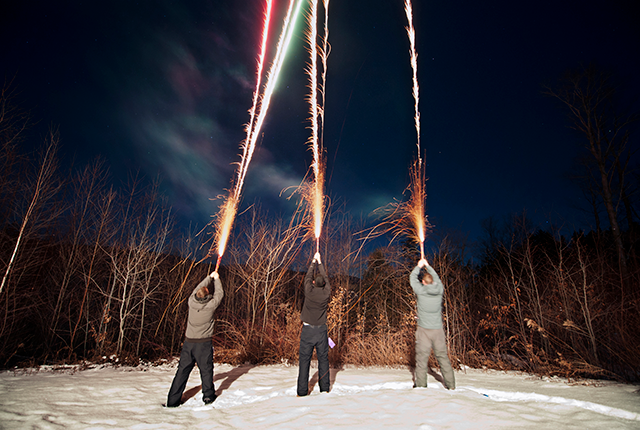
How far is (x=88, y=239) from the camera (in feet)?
43.8

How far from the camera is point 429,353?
16.4ft

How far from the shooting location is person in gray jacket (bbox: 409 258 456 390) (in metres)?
5.03

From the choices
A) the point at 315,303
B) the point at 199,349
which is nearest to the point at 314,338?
the point at 315,303

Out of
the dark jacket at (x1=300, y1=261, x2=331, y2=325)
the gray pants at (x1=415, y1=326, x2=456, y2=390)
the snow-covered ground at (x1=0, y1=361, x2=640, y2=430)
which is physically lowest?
the snow-covered ground at (x1=0, y1=361, x2=640, y2=430)

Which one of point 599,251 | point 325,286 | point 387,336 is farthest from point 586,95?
point 325,286

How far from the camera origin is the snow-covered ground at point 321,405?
362 cm

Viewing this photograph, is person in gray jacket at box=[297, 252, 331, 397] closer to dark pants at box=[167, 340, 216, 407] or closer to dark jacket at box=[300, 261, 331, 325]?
dark jacket at box=[300, 261, 331, 325]

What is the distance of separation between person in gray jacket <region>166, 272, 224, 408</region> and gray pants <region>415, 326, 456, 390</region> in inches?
144

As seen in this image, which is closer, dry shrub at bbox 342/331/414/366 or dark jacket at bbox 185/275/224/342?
dark jacket at bbox 185/275/224/342

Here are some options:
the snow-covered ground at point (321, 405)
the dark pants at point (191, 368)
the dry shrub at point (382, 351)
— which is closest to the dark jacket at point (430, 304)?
the snow-covered ground at point (321, 405)

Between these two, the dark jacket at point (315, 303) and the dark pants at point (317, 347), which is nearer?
the dark pants at point (317, 347)

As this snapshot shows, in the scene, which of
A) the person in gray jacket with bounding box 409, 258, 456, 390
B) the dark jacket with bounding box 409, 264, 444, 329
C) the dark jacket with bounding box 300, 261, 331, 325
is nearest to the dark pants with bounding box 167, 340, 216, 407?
the dark jacket with bounding box 300, 261, 331, 325

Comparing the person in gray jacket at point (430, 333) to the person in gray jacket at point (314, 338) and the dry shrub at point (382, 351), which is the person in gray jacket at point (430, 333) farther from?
the dry shrub at point (382, 351)

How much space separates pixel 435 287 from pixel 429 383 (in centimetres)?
191
